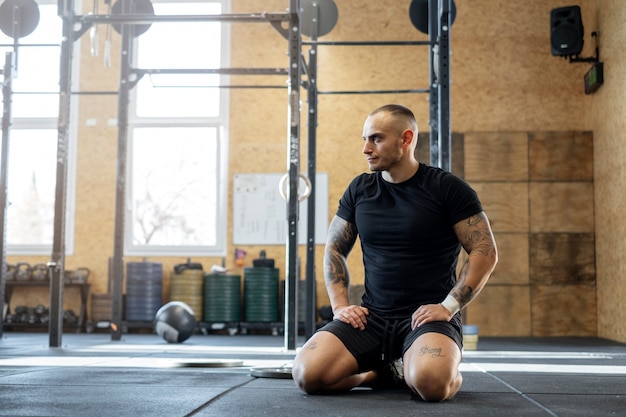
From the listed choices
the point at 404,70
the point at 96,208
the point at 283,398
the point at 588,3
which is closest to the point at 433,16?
the point at 404,70

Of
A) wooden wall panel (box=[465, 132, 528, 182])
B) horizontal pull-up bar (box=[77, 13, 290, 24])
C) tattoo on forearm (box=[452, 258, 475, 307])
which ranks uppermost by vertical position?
horizontal pull-up bar (box=[77, 13, 290, 24])

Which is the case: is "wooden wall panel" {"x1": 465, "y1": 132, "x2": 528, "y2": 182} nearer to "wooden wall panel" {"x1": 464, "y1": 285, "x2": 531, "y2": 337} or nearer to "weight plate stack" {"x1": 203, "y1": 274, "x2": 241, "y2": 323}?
"wooden wall panel" {"x1": 464, "y1": 285, "x2": 531, "y2": 337}

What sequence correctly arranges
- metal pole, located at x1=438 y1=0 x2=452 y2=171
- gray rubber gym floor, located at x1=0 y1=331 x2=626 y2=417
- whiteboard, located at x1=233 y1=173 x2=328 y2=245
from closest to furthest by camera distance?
1. gray rubber gym floor, located at x1=0 y1=331 x2=626 y2=417
2. metal pole, located at x1=438 y1=0 x2=452 y2=171
3. whiteboard, located at x1=233 y1=173 x2=328 y2=245

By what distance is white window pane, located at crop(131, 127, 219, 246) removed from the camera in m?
8.90

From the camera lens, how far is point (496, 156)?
8547mm

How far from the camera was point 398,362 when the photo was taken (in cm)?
281

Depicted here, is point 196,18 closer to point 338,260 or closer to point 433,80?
point 433,80

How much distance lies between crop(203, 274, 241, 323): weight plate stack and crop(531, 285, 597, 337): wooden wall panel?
3.11 meters

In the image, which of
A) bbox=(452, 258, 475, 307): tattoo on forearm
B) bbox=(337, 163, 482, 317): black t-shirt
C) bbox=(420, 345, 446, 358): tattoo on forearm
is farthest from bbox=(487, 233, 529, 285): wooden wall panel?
bbox=(420, 345, 446, 358): tattoo on forearm

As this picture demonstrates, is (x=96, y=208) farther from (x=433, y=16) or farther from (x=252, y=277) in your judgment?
(x=433, y=16)

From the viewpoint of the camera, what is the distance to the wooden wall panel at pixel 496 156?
27.9 feet

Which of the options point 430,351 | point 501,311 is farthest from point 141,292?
point 430,351

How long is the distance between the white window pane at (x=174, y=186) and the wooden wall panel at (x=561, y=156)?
11.4 feet

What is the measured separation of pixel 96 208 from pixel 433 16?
4697 mm
